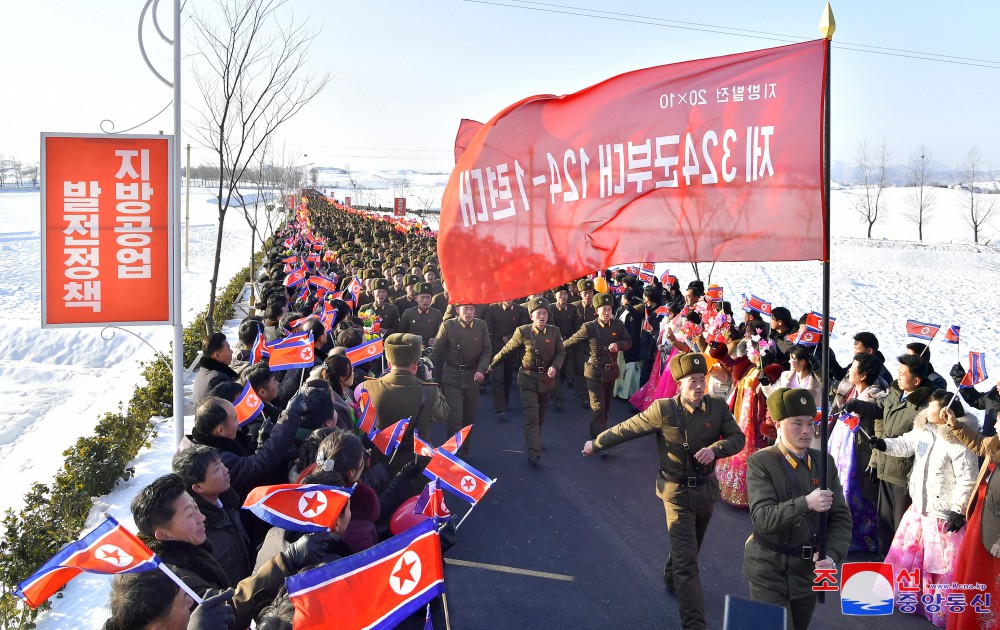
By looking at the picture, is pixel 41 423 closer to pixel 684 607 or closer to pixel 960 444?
pixel 684 607

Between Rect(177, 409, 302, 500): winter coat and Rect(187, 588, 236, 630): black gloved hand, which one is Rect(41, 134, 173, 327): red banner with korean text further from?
Rect(187, 588, 236, 630): black gloved hand

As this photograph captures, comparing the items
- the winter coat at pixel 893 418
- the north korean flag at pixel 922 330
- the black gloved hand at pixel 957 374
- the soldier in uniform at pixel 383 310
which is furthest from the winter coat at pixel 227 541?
the black gloved hand at pixel 957 374

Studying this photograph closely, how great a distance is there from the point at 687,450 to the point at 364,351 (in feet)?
10.7

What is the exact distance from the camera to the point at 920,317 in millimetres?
19547

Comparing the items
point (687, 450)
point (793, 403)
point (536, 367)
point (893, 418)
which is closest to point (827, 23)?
point (793, 403)

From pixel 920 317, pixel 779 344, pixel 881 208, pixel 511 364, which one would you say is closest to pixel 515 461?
pixel 511 364

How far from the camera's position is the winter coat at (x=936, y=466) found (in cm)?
459

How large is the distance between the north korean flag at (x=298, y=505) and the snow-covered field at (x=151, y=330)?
7.97 ft

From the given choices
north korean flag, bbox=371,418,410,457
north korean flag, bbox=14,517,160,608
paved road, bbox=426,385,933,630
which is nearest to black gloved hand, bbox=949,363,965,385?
paved road, bbox=426,385,933,630

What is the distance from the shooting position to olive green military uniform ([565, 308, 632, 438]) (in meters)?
8.38

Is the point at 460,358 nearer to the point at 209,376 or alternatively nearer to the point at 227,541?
the point at 209,376

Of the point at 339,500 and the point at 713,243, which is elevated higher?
the point at 713,243

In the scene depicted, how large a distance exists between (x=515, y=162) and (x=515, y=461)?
15.1 feet

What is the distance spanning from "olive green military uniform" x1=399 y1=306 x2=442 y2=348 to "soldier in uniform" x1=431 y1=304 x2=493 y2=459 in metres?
1.16
